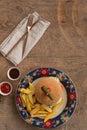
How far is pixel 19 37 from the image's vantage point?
1528 millimetres

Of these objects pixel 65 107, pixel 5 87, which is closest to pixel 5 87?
pixel 5 87

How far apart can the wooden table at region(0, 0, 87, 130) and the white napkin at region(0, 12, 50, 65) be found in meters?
0.02

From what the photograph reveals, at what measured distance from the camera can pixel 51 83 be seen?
55.6 inches

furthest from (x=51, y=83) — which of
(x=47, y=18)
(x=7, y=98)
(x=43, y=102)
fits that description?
(x=47, y=18)

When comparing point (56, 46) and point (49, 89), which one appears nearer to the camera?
point (49, 89)

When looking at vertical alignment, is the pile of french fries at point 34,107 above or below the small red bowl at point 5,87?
below

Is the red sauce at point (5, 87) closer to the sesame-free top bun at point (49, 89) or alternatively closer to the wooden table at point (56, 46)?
the wooden table at point (56, 46)

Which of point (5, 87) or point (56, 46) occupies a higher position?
point (56, 46)

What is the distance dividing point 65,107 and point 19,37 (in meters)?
0.37

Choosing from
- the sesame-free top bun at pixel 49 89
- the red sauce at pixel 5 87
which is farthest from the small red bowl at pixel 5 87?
the sesame-free top bun at pixel 49 89

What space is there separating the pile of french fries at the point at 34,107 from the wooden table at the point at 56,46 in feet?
0.18

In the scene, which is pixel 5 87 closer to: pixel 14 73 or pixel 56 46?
pixel 14 73

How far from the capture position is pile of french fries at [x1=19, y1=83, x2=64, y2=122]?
1.44 meters

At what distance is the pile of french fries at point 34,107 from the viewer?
144cm
